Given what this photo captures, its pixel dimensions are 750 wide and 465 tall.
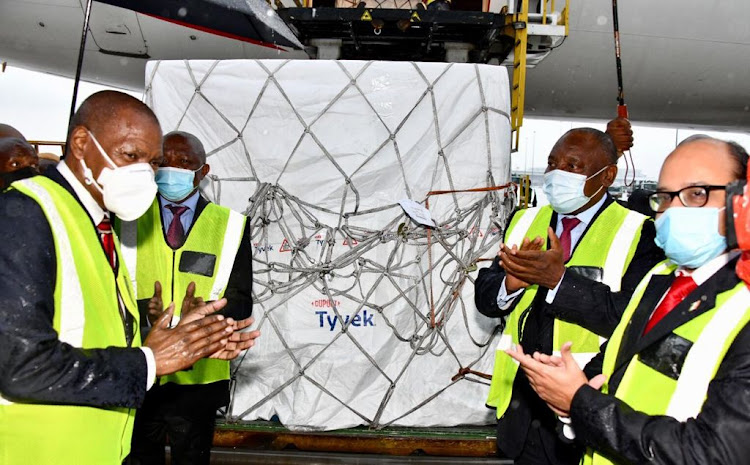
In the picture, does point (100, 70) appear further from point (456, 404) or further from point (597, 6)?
point (456, 404)

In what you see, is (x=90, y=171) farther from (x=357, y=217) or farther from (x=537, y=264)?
(x=357, y=217)

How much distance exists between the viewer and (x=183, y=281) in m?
2.38

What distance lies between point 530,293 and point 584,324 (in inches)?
10.9

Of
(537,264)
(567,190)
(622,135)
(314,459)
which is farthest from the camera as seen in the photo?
(622,135)

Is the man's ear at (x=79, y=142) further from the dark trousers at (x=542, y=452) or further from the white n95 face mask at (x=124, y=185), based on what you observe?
the dark trousers at (x=542, y=452)

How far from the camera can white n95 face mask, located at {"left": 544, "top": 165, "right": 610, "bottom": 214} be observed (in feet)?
7.03

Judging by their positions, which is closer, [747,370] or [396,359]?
[747,370]

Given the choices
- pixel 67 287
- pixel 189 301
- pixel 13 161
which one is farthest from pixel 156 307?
pixel 13 161

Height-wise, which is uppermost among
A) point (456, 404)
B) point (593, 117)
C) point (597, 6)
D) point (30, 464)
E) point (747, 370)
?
point (597, 6)

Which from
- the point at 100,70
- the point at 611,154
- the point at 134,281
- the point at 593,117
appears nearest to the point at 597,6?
the point at 593,117

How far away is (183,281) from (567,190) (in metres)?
1.50

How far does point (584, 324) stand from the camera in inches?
75.0

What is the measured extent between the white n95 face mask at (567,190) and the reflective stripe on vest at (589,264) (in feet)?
0.31

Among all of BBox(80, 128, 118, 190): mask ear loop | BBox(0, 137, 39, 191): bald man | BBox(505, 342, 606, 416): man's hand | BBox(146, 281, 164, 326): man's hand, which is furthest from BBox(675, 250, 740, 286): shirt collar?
BBox(0, 137, 39, 191): bald man
